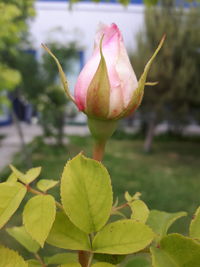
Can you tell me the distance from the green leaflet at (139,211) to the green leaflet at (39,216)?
0.12 metres

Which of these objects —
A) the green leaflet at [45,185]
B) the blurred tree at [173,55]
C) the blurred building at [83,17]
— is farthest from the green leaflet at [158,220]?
the blurred building at [83,17]

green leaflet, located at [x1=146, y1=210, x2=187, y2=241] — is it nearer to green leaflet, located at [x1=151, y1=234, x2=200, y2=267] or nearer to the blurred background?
green leaflet, located at [x1=151, y1=234, x2=200, y2=267]

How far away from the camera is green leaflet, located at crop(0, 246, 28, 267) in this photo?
37 cm

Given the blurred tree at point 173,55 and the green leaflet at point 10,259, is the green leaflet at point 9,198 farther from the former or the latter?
the blurred tree at point 173,55

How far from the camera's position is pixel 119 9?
9883 millimetres

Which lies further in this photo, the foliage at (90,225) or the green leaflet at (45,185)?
the green leaflet at (45,185)

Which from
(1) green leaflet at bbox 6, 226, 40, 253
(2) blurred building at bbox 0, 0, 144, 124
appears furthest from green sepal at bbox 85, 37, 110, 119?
(2) blurred building at bbox 0, 0, 144, 124

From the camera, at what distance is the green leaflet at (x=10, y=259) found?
37cm

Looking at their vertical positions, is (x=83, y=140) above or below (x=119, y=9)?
below

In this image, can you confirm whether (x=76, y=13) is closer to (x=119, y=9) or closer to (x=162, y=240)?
(x=119, y=9)

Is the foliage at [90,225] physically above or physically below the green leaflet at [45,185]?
above

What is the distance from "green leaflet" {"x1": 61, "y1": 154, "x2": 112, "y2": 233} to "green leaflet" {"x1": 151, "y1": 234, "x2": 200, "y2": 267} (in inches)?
2.5

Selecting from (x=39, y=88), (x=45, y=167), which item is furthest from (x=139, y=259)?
(x=39, y=88)

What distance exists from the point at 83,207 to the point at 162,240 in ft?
0.29
